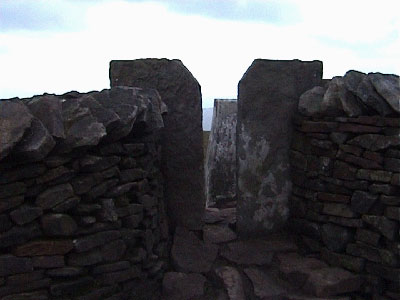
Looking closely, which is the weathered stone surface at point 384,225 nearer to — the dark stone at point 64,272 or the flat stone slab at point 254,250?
the flat stone slab at point 254,250

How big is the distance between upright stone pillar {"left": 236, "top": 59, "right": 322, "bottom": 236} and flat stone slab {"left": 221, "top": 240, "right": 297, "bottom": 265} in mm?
187

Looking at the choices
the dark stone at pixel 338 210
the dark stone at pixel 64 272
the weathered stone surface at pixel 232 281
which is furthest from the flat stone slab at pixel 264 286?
the dark stone at pixel 64 272

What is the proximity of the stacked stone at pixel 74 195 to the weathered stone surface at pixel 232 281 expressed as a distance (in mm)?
800

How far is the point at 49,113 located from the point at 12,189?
56 centimetres

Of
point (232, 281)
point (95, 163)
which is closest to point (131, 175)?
point (95, 163)

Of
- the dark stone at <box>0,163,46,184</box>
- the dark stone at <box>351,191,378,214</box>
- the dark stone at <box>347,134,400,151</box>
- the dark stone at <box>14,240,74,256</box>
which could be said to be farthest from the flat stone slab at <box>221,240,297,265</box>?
the dark stone at <box>0,163,46,184</box>

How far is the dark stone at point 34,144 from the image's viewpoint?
352 cm

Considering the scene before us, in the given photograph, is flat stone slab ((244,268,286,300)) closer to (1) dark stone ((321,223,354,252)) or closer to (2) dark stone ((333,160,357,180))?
(1) dark stone ((321,223,354,252))

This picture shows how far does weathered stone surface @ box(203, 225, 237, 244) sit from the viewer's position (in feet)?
18.8

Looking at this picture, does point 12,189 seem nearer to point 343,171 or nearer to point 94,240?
point 94,240

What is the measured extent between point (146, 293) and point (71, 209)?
1196 millimetres

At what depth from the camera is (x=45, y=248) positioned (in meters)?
3.86

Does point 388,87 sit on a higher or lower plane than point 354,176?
higher

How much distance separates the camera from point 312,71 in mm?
5898
